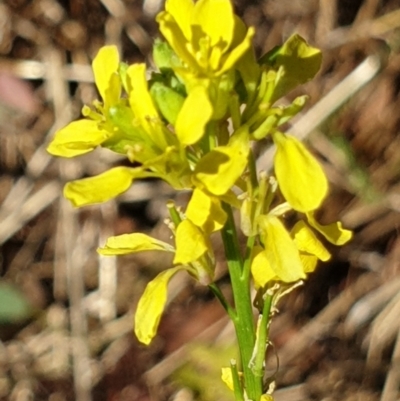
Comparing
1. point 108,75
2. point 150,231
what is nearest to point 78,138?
point 108,75

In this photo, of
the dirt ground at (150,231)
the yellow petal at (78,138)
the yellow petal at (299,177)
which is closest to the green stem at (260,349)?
the yellow petal at (299,177)

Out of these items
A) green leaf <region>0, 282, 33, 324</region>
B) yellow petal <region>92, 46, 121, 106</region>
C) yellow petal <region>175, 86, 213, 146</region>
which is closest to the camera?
yellow petal <region>175, 86, 213, 146</region>

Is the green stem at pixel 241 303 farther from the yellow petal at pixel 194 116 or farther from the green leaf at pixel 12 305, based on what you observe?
the green leaf at pixel 12 305

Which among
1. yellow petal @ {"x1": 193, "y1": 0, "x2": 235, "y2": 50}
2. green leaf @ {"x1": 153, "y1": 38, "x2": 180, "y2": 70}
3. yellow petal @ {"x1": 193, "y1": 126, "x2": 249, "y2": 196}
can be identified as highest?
yellow petal @ {"x1": 193, "y1": 0, "x2": 235, "y2": 50}

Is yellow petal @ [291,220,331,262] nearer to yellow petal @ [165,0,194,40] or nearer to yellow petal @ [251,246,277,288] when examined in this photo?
yellow petal @ [251,246,277,288]

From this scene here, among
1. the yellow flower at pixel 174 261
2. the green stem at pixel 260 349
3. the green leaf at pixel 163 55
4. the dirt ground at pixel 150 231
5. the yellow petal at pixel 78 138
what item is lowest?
the dirt ground at pixel 150 231

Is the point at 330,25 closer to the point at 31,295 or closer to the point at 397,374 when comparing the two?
the point at 397,374

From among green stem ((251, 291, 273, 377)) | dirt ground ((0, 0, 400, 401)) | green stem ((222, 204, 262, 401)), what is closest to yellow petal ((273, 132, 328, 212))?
green stem ((222, 204, 262, 401))

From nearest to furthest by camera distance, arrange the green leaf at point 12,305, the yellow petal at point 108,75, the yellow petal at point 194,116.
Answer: the yellow petal at point 194,116
the yellow petal at point 108,75
the green leaf at point 12,305
